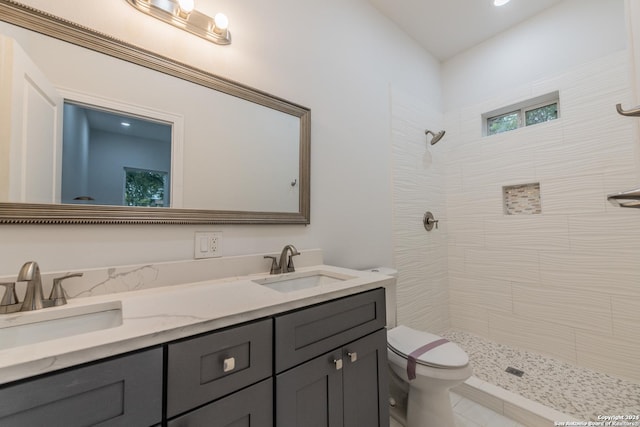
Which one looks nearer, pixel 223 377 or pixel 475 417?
pixel 223 377

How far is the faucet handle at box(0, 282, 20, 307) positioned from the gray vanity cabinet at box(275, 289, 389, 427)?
767 mm

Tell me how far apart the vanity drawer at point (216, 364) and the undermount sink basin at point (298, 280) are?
44 cm

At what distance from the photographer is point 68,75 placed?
3.07 feet

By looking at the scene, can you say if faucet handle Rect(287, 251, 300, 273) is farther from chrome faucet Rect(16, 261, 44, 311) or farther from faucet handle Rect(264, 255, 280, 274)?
chrome faucet Rect(16, 261, 44, 311)

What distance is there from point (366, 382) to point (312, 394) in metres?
0.30

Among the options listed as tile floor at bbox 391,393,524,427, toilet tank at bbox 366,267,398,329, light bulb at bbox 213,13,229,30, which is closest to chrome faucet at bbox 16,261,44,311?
light bulb at bbox 213,13,229,30

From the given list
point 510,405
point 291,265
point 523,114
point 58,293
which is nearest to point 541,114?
point 523,114

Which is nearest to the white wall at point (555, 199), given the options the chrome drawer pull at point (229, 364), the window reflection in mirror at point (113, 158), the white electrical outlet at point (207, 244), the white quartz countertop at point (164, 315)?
the white quartz countertop at point (164, 315)

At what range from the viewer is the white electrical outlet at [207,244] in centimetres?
117

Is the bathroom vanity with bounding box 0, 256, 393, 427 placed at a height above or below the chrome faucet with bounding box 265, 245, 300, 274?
below

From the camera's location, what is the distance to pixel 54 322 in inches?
30.5

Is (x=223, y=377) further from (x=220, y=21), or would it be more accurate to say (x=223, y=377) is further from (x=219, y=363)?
(x=220, y=21)

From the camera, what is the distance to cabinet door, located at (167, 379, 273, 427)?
66cm

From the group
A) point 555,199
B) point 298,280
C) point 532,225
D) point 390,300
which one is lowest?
point 390,300
